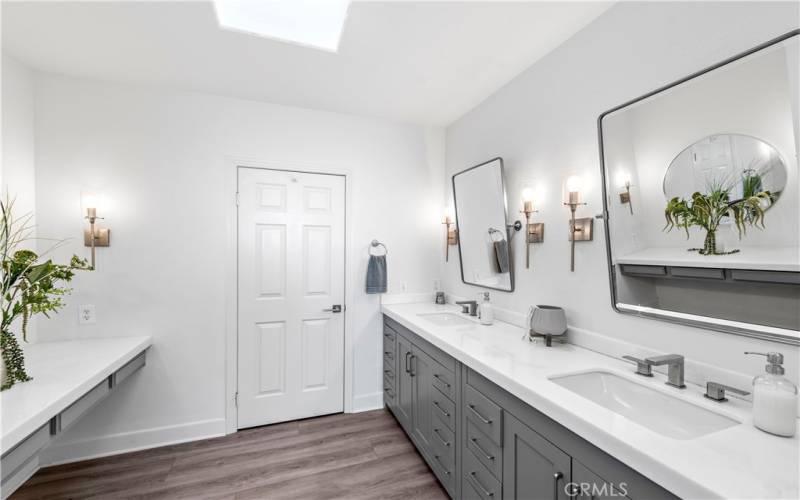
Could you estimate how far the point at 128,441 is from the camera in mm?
2439

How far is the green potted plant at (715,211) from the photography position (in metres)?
1.14

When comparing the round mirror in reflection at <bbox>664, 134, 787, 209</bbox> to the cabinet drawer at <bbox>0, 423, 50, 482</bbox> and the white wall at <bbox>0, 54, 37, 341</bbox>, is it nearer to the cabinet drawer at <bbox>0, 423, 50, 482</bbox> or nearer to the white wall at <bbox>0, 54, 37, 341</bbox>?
the cabinet drawer at <bbox>0, 423, 50, 482</bbox>

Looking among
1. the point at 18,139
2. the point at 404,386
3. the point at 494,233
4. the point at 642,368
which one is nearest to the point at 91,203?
the point at 18,139

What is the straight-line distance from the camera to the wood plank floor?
2.02 meters

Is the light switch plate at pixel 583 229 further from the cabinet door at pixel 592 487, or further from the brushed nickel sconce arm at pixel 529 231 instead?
the cabinet door at pixel 592 487

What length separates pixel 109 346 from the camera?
224cm

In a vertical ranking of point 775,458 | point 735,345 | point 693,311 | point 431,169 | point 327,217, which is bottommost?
point 775,458

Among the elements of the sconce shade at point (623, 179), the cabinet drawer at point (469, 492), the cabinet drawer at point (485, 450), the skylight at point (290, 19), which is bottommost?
the cabinet drawer at point (469, 492)

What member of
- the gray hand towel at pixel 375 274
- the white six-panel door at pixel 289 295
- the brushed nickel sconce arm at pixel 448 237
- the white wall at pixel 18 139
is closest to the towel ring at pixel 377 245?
the gray hand towel at pixel 375 274

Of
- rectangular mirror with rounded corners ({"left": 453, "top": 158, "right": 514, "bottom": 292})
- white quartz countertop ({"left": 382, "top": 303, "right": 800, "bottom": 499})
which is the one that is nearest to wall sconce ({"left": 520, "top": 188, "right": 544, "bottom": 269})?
rectangular mirror with rounded corners ({"left": 453, "top": 158, "right": 514, "bottom": 292})

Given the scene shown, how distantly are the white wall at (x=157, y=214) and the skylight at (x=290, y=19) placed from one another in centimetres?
89

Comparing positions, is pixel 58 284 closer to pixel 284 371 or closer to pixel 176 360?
pixel 176 360

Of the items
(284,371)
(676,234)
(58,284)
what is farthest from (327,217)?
(676,234)

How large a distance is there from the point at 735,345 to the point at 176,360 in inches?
124
